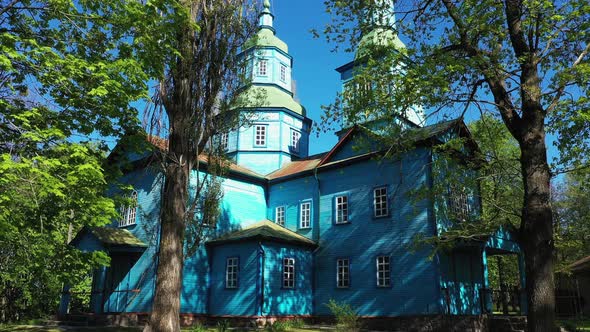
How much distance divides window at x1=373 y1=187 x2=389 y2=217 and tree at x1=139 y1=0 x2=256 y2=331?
7.62 metres

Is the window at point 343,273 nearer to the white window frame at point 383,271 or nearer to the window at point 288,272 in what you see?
the white window frame at point 383,271

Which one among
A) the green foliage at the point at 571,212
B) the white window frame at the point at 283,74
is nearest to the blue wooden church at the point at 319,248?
the white window frame at the point at 283,74

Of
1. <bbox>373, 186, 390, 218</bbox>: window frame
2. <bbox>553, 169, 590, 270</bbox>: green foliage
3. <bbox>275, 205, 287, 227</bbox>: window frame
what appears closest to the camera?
<bbox>373, 186, 390, 218</bbox>: window frame

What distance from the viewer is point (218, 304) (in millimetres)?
19109

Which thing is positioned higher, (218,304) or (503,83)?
(503,83)

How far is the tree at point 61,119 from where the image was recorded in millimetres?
8312

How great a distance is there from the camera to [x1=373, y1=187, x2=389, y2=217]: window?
1814 cm

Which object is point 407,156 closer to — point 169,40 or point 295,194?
point 295,194

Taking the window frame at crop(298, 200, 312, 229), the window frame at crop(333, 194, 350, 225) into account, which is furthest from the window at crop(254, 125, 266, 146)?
the window frame at crop(333, 194, 350, 225)

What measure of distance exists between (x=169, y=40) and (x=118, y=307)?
13707mm

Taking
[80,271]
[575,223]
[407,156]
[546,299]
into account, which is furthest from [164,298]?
[575,223]

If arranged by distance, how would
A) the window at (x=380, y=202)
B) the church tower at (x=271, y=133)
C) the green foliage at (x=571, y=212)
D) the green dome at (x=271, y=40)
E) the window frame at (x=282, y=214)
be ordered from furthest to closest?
the green foliage at (x=571, y=212) < the green dome at (x=271, y=40) < the church tower at (x=271, y=133) < the window frame at (x=282, y=214) < the window at (x=380, y=202)

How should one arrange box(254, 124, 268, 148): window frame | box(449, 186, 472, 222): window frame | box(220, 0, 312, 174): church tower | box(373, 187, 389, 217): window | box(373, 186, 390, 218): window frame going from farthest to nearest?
box(254, 124, 268, 148): window frame → box(220, 0, 312, 174): church tower → box(373, 187, 389, 217): window → box(373, 186, 390, 218): window frame → box(449, 186, 472, 222): window frame

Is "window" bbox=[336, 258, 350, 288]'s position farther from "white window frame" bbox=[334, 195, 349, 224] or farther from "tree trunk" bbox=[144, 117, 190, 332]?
"tree trunk" bbox=[144, 117, 190, 332]
